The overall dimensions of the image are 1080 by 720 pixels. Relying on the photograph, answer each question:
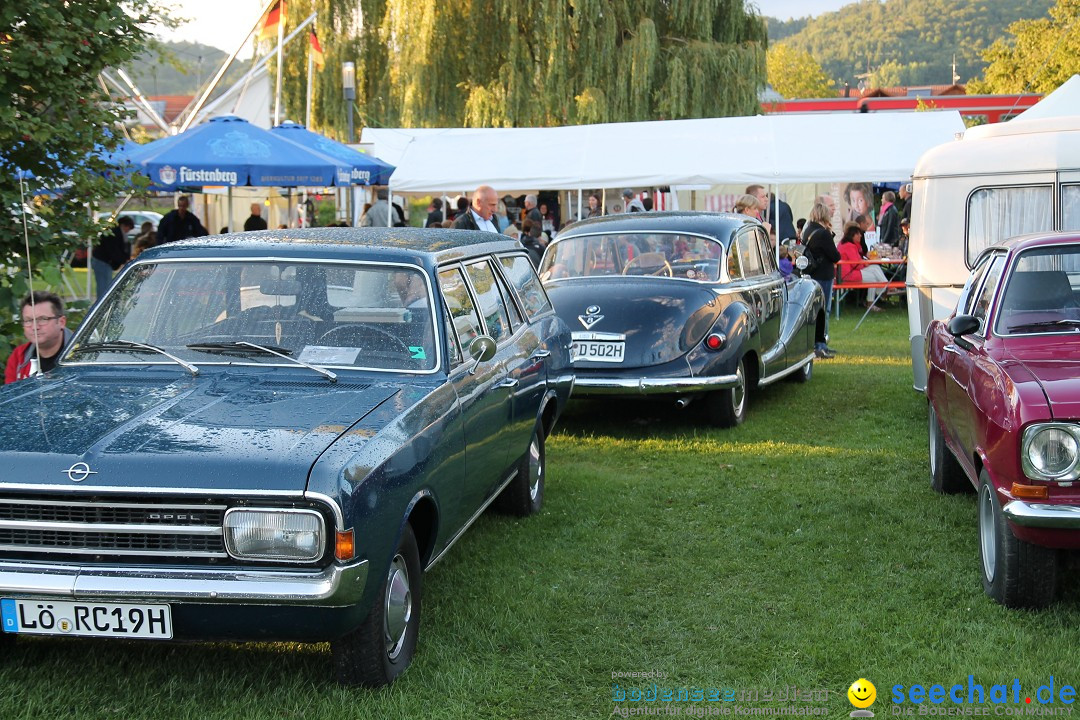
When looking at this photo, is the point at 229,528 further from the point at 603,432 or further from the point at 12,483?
the point at 603,432

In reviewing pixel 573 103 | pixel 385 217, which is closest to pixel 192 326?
pixel 385 217

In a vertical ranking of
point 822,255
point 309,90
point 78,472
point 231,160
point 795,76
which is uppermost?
point 795,76

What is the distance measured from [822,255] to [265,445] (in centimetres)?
1106

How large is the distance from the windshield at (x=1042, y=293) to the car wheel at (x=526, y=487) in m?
2.70

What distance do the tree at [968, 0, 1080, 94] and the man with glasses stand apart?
4867 centimetres

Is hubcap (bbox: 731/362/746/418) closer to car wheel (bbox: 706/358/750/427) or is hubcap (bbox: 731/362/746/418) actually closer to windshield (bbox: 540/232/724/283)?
car wheel (bbox: 706/358/750/427)

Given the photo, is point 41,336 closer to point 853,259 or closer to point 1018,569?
point 1018,569

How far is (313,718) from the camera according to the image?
400 centimetres

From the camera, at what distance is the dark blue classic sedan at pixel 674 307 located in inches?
348

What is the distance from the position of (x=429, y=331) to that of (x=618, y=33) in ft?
71.5

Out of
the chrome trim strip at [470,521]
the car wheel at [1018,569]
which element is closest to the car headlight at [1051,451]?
the car wheel at [1018,569]

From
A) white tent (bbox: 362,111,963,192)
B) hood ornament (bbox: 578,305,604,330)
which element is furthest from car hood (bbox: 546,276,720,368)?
white tent (bbox: 362,111,963,192)

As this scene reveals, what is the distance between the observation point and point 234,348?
502 centimetres

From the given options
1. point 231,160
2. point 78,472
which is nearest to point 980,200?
point 78,472
